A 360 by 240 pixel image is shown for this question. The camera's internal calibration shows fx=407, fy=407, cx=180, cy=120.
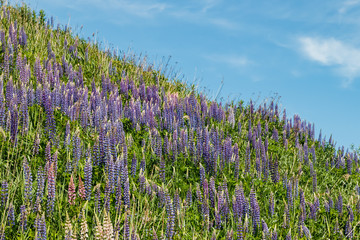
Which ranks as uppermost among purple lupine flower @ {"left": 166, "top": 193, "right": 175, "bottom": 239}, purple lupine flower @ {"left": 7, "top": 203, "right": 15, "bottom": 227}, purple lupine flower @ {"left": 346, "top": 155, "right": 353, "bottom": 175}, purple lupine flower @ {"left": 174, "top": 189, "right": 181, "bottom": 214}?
purple lupine flower @ {"left": 346, "top": 155, "right": 353, "bottom": 175}

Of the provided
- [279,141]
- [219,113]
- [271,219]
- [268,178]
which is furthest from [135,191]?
[279,141]

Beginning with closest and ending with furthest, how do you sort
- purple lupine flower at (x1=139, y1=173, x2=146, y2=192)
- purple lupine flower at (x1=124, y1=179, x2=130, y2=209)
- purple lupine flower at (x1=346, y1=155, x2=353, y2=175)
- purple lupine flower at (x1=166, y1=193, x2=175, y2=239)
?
purple lupine flower at (x1=166, y1=193, x2=175, y2=239)
purple lupine flower at (x1=124, y1=179, x2=130, y2=209)
purple lupine flower at (x1=139, y1=173, x2=146, y2=192)
purple lupine flower at (x1=346, y1=155, x2=353, y2=175)

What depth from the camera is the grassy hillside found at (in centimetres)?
406

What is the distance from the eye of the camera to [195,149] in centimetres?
626

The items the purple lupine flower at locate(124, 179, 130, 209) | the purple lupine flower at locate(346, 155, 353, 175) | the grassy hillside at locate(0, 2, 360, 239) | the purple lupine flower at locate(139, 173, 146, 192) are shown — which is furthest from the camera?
the purple lupine flower at locate(346, 155, 353, 175)

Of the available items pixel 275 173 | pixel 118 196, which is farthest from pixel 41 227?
pixel 275 173

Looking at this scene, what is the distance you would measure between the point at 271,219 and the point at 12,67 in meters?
5.89

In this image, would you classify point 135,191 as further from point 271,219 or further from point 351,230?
point 351,230

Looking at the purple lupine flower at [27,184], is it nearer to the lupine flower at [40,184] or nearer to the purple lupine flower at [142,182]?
the lupine flower at [40,184]

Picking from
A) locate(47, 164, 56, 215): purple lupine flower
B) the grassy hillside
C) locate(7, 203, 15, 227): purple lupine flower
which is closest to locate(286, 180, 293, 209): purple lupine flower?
the grassy hillside

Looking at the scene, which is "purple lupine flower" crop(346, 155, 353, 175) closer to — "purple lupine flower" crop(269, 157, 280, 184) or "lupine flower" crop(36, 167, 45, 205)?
"purple lupine flower" crop(269, 157, 280, 184)

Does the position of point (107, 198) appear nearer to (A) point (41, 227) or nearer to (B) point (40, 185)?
(B) point (40, 185)

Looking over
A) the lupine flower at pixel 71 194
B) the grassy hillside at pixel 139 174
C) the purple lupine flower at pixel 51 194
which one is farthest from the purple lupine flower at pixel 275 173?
the purple lupine flower at pixel 51 194

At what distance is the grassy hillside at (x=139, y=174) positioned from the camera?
160 inches
